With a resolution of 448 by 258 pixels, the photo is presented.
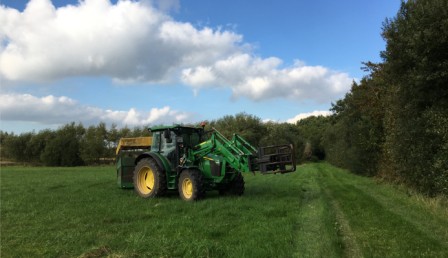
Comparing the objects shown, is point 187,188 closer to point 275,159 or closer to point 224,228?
point 275,159

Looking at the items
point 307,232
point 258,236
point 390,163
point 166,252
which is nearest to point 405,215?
point 307,232

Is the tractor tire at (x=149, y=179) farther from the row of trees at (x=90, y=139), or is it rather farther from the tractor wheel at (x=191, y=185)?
the row of trees at (x=90, y=139)

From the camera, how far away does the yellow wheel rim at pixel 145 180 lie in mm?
14828

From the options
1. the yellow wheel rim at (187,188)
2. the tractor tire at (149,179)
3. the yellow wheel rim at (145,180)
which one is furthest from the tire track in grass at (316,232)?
the yellow wheel rim at (145,180)

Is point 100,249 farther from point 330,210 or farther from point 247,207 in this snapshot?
point 330,210

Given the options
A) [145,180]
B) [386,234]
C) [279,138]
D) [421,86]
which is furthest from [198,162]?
[279,138]

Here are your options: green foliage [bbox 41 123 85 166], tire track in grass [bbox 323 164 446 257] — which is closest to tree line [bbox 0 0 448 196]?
tire track in grass [bbox 323 164 446 257]

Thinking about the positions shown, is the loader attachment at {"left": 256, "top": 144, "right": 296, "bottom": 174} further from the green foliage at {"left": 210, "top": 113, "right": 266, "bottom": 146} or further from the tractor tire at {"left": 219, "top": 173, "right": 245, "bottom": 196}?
the green foliage at {"left": 210, "top": 113, "right": 266, "bottom": 146}

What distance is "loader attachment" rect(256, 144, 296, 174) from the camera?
39.7 feet

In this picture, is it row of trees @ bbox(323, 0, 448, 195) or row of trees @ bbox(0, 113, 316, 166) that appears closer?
row of trees @ bbox(323, 0, 448, 195)

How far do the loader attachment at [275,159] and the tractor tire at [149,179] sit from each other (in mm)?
3585

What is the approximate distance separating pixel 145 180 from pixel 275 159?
17.4ft

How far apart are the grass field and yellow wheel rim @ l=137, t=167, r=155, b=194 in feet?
4.87

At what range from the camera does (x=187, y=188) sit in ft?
43.8
